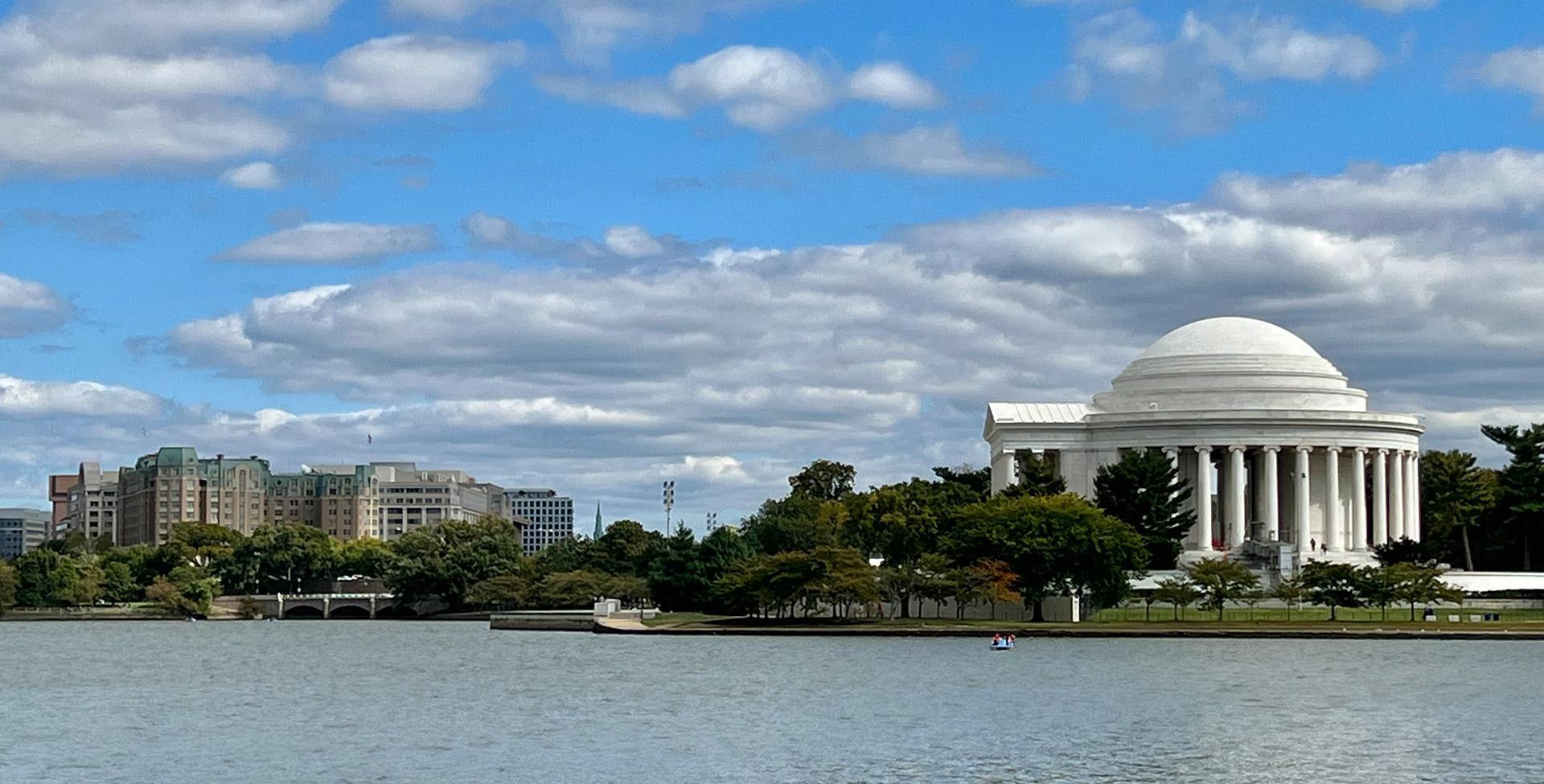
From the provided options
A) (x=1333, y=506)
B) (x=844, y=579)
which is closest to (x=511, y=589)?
(x=1333, y=506)

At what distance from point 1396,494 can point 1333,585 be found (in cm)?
3885

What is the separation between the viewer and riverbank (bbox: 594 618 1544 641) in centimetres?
10969

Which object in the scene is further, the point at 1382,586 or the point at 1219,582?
the point at 1219,582

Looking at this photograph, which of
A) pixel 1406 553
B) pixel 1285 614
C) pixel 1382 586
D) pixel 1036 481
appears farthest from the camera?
pixel 1036 481

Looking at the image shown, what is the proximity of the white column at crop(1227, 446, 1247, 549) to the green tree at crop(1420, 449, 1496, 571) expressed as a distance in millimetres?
11842

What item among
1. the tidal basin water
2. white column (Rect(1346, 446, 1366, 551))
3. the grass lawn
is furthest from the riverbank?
white column (Rect(1346, 446, 1366, 551))

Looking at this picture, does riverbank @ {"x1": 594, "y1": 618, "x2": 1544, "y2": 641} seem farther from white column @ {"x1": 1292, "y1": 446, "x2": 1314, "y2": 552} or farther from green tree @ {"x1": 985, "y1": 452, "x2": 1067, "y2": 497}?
white column @ {"x1": 1292, "y1": 446, "x2": 1314, "y2": 552}

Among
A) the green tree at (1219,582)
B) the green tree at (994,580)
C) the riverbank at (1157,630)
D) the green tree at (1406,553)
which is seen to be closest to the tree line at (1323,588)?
the green tree at (1219,582)

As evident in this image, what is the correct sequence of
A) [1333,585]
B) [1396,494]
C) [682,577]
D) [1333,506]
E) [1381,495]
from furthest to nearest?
1. [1396,494]
2. [1381,495]
3. [1333,506]
4. [682,577]
5. [1333,585]

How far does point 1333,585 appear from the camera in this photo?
399 feet

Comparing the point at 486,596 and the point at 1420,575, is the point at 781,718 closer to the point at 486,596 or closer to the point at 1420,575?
the point at 1420,575

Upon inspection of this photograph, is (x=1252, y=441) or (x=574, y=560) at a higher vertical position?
(x=1252, y=441)

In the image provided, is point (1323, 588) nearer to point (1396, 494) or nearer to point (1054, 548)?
point (1054, 548)

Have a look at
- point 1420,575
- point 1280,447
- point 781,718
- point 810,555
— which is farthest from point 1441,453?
point 781,718
